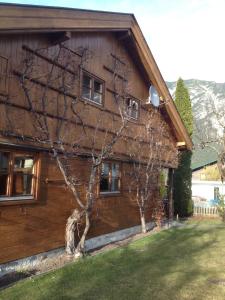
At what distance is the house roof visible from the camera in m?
7.69

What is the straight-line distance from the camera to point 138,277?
7.95 metres

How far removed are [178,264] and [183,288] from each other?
208 centimetres

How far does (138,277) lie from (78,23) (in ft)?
21.4

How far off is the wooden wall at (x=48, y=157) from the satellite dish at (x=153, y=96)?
1511 millimetres

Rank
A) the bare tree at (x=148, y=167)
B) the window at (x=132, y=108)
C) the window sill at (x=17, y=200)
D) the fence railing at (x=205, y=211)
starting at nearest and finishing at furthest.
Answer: the window sill at (x=17, y=200)
the window at (x=132, y=108)
the bare tree at (x=148, y=167)
the fence railing at (x=205, y=211)

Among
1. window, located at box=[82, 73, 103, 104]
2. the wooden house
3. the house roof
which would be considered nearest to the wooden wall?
the wooden house

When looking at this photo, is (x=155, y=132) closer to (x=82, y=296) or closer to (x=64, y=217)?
(x=64, y=217)

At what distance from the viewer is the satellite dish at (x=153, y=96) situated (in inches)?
608

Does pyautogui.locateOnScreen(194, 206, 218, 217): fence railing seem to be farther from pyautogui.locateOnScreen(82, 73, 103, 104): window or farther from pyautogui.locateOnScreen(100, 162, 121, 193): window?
pyautogui.locateOnScreen(82, 73, 103, 104): window

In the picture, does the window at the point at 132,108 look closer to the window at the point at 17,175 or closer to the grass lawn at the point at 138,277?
the grass lawn at the point at 138,277

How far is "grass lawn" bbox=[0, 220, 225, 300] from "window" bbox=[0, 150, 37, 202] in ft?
6.38

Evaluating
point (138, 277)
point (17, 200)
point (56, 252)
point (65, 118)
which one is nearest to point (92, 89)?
point (65, 118)

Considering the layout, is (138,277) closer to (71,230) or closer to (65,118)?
(71,230)

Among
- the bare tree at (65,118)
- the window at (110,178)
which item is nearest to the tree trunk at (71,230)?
the bare tree at (65,118)
